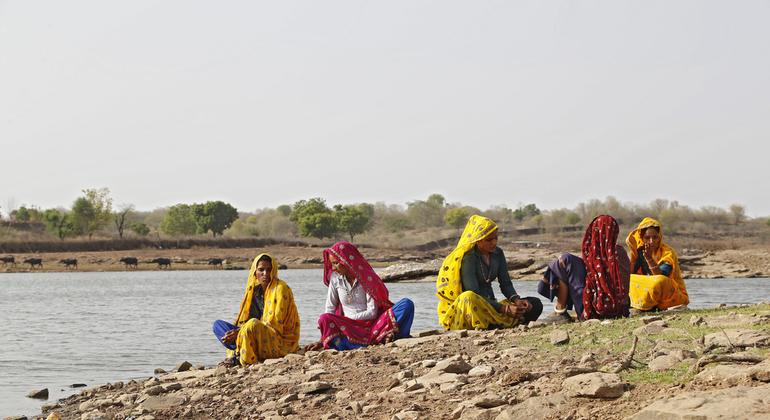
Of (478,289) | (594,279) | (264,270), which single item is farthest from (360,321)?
(594,279)

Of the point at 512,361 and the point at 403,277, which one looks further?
the point at 403,277

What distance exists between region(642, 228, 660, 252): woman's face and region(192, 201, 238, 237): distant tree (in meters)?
72.0

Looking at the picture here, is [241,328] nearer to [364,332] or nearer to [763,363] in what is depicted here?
[364,332]

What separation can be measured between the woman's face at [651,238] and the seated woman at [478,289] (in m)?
1.60

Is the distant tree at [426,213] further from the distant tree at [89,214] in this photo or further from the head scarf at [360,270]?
the head scarf at [360,270]

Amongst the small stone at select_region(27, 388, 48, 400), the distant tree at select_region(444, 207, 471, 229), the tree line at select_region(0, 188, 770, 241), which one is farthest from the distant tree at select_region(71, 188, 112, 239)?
the small stone at select_region(27, 388, 48, 400)

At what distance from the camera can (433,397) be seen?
6.48 meters

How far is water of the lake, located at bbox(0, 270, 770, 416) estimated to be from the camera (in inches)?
480

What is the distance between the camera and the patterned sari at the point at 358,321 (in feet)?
30.8

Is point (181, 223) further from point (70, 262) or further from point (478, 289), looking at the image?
point (478, 289)

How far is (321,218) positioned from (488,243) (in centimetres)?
6058

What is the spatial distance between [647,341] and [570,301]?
100 inches

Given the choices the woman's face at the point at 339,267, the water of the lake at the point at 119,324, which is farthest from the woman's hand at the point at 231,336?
the water of the lake at the point at 119,324

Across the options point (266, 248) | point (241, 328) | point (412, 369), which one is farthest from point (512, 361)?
point (266, 248)
